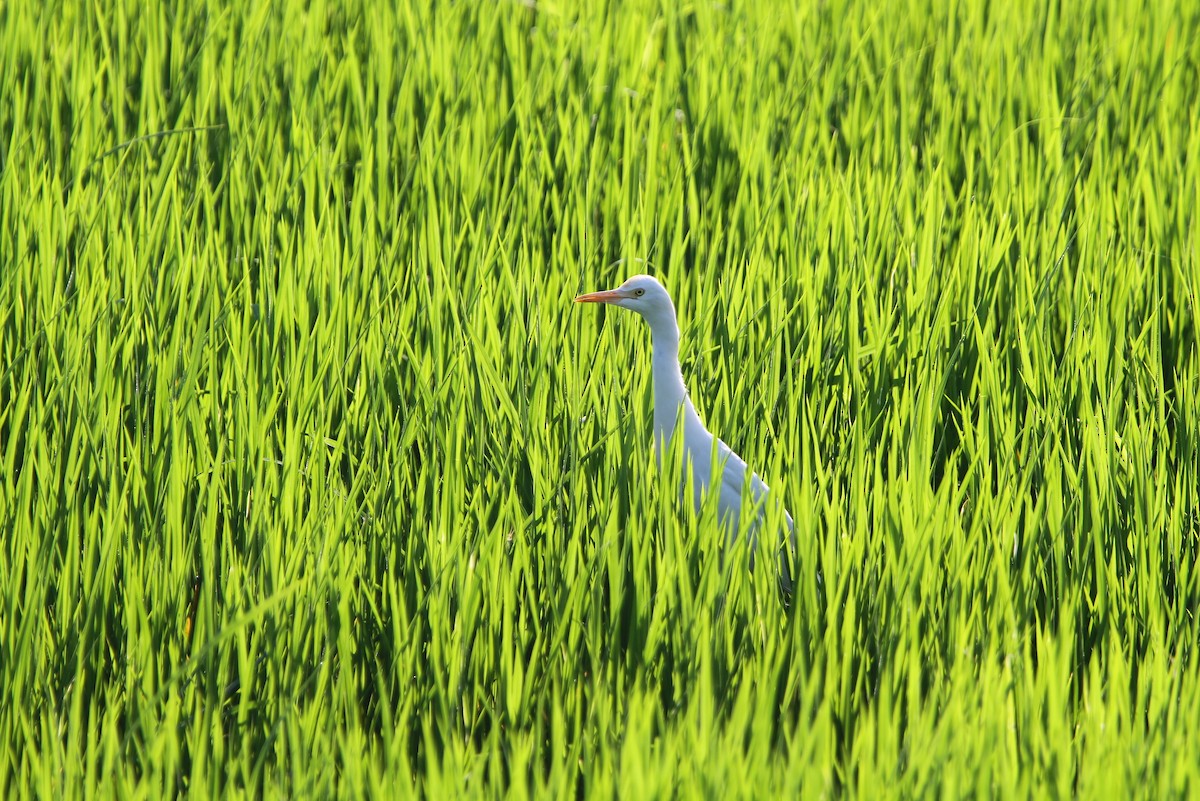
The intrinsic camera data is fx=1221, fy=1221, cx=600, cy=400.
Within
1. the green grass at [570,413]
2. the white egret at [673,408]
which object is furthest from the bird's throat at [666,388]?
the green grass at [570,413]

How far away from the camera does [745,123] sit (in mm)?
4258

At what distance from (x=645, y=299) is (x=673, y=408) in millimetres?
262

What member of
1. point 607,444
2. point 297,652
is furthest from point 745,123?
point 297,652

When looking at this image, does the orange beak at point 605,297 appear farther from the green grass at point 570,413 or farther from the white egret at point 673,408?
the green grass at point 570,413

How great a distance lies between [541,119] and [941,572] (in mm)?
2706

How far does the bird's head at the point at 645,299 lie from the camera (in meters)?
2.79

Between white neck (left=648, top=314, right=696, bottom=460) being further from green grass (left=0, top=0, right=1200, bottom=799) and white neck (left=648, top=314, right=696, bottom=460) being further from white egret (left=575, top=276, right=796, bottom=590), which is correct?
green grass (left=0, top=0, right=1200, bottom=799)

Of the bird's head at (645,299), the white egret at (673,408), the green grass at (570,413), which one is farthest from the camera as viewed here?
the bird's head at (645,299)

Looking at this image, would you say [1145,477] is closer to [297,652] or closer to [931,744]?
[931,744]

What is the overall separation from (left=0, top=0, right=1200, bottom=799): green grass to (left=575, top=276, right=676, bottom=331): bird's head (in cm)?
21

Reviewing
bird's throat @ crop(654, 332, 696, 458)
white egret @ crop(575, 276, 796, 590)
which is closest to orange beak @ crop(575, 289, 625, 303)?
white egret @ crop(575, 276, 796, 590)

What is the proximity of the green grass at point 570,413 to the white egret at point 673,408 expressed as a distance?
12cm

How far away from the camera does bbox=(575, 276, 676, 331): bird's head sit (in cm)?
279

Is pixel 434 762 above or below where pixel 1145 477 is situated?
below
